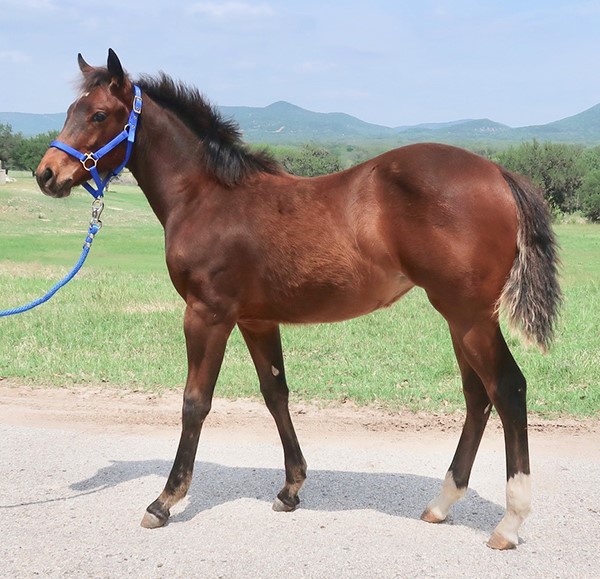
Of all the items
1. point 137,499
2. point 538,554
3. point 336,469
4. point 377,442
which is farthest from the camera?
point 377,442

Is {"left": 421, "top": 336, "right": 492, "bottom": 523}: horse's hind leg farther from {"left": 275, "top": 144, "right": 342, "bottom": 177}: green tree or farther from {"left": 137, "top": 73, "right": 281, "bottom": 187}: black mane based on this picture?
{"left": 275, "top": 144, "right": 342, "bottom": 177}: green tree

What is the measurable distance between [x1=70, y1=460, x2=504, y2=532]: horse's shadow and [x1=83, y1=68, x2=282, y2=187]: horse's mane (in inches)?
81.8

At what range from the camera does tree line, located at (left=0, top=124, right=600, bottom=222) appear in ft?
189

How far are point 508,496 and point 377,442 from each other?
1.87 metres

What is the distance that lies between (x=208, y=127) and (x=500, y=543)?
3028 millimetres

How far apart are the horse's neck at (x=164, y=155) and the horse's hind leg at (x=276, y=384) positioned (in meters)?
0.94

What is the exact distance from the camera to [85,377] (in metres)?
7.60

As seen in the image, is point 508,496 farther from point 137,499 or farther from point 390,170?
point 137,499

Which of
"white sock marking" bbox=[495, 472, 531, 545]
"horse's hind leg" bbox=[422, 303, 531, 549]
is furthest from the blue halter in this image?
"white sock marking" bbox=[495, 472, 531, 545]

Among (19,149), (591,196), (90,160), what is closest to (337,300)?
(90,160)

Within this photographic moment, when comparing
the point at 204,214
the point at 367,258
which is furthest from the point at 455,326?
the point at 204,214

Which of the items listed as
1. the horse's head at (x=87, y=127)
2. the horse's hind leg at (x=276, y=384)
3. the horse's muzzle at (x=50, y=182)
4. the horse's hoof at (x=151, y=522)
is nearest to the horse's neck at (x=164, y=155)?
the horse's head at (x=87, y=127)

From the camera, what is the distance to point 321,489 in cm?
495

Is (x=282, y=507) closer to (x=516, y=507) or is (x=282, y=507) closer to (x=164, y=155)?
(x=516, y=507)
